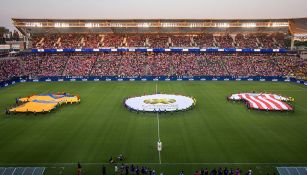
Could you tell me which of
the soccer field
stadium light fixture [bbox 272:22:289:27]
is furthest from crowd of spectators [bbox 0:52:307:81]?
the soccer field

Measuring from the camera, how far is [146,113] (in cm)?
3625

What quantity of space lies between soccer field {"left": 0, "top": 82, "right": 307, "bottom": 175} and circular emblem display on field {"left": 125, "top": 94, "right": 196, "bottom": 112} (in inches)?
52.4

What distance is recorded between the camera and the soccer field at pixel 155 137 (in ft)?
73.2

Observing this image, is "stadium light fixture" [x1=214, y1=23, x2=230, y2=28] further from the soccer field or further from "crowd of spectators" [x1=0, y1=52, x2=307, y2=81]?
the soccer field

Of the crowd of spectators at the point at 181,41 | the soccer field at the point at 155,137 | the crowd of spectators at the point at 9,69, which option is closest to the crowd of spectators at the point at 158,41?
the crowd of spectators at the point at 181,41

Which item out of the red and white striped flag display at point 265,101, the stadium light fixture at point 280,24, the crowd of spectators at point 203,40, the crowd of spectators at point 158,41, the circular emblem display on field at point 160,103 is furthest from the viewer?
the crowd of spectators at point 203,40

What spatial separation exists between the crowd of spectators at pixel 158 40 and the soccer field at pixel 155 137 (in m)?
36.1

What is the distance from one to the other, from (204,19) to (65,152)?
57743 millimetres

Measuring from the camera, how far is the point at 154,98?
43.1 meters

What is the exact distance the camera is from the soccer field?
2231 cm

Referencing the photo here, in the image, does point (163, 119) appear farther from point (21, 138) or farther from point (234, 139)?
point (21, 138)

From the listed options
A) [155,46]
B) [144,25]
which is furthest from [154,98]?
[144,25]

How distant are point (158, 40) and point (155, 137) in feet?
179

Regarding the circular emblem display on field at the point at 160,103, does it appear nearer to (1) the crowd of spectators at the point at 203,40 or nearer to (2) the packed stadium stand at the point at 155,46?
(2) the packed stadium stand at the point at 155,46
